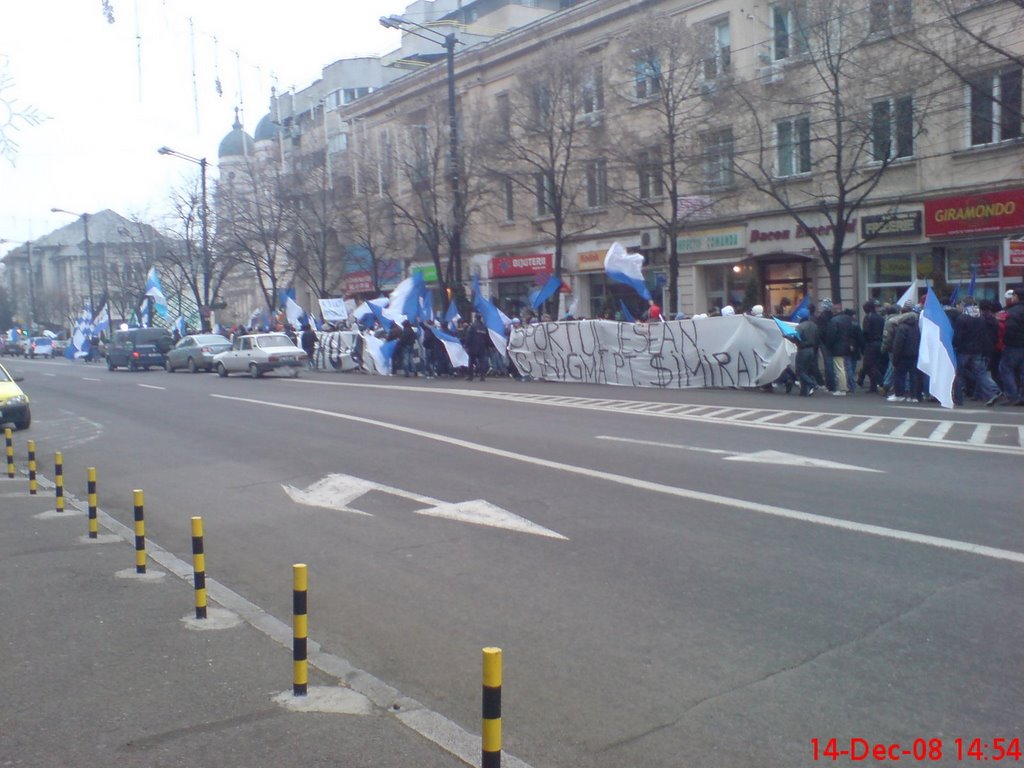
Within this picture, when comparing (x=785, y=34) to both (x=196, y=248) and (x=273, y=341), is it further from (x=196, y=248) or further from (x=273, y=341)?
(x=196, y=248)

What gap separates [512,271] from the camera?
4006cm

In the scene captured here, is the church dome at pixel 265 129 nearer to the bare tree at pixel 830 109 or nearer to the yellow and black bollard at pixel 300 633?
the bare tree at pixel 830 109

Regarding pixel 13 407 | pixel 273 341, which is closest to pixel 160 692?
pixel 13 407

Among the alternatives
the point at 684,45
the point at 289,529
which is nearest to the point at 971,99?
the point at 684,45

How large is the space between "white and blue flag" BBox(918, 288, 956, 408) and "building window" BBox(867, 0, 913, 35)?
Result: 7002 mm

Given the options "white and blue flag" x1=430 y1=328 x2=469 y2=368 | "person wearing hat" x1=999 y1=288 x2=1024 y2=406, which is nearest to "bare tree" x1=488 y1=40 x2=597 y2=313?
"white and blue flag" x1=430 y1=328 x2=469 y2=368

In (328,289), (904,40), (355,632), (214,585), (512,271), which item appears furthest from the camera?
(328,289)

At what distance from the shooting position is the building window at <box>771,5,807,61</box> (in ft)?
79.5

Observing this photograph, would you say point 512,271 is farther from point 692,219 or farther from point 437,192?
point 692,219

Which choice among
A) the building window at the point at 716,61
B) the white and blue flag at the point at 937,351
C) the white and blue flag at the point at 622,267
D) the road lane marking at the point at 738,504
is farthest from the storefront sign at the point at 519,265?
the road lane marking at the point at 738,504

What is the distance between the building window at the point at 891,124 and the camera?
75.6 ft

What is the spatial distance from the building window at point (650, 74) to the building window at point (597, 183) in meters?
2.47

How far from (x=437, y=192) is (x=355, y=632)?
31714 mm

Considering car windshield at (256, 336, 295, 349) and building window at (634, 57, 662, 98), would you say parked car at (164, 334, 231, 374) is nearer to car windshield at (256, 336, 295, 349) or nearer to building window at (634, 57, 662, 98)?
car windshield at (256, 336, 295, 349)
